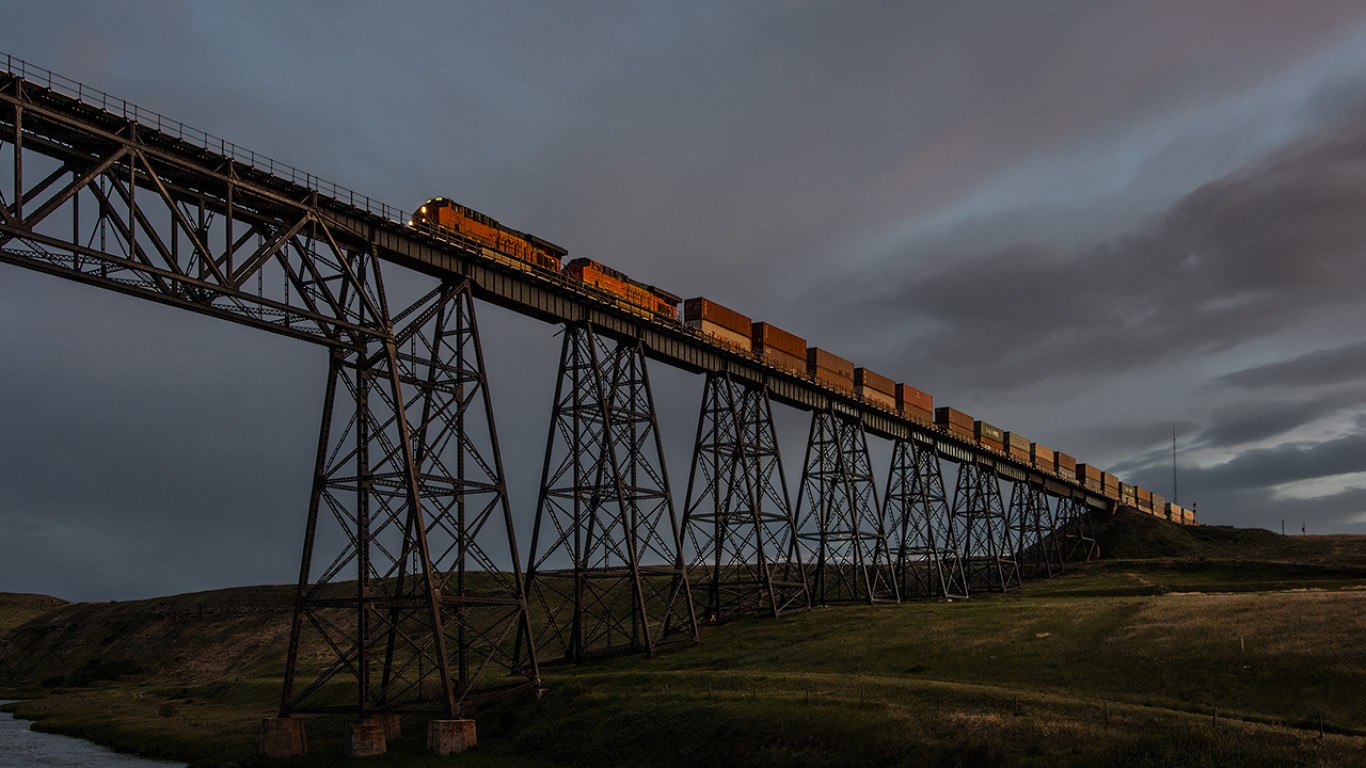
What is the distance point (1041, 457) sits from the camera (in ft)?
349

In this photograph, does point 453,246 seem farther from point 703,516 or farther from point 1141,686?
point 1141,686

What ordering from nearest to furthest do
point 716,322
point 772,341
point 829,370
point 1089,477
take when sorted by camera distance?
point 716,322
point 772,341
point 829,370
point 1089,477

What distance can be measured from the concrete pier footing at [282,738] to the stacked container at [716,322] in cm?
2887

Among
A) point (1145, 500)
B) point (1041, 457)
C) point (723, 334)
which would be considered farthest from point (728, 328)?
point (1145, 500)

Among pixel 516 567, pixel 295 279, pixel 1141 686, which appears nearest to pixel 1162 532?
pixel 1141 686

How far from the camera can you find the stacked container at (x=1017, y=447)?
321 feet

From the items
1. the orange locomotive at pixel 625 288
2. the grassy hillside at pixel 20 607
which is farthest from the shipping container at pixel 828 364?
the grassy hillside at pixel 20 607

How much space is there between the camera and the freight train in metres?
41.7

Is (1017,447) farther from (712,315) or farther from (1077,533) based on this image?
(712,315)

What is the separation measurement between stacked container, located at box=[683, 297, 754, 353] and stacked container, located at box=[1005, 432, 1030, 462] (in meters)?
44.6

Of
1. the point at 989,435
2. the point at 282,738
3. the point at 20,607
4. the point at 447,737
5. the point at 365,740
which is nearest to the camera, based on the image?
the point at 447,737

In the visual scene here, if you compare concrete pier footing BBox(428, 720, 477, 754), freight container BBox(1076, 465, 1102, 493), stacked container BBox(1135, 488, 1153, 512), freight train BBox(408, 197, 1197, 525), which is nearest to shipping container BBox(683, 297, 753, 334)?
freight train BBox(408, 197, 1197, 525)

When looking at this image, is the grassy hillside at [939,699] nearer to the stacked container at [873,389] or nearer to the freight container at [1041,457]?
the stacked container at [873,389]

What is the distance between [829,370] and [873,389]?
7.56 meters
